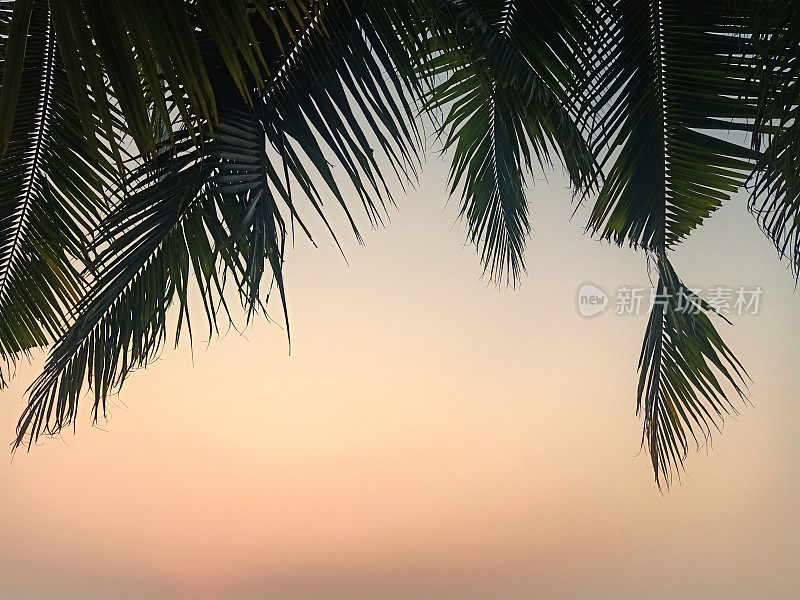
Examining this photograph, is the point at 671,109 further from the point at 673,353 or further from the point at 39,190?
the point at 39,190

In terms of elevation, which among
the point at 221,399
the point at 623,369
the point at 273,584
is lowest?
the point at 273,584

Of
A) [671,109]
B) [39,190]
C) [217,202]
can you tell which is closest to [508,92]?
[671,109]

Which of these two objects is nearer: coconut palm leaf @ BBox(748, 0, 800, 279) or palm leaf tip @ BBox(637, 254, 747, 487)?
coconut palm leaf @ BBox(748, 0, 800, 279)

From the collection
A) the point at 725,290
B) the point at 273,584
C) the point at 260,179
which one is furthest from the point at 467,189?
the point at 273,584

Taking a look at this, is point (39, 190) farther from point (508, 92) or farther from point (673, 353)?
point (673, 353)

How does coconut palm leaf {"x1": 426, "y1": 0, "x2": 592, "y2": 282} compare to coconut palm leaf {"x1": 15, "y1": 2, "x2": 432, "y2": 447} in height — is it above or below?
above

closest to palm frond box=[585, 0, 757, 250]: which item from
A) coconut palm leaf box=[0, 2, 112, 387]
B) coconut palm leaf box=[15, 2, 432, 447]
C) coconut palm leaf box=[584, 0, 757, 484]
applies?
coconut palm leaf box=[584, 0, 757, 484]

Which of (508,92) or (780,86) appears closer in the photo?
(780,86)

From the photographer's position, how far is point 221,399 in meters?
2.03

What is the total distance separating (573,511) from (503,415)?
382mm

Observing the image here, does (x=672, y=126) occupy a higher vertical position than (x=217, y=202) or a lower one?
higher

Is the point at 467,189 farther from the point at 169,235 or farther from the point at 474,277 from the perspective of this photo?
the point at 474,277

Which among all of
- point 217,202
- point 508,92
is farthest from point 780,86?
point 217,202

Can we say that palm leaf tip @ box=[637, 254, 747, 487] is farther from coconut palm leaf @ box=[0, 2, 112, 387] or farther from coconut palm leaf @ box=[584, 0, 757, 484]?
coconut palm leaf @ box=[0, 2, 112, 387]
